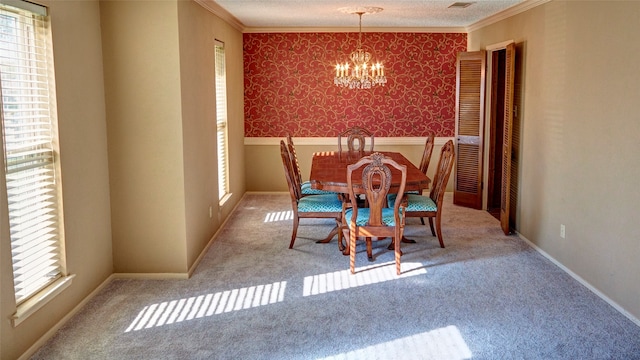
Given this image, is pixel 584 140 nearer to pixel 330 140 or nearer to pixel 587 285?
pixel 587 285

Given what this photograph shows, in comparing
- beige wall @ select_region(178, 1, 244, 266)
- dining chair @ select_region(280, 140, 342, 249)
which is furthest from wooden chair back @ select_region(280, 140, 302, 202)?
beige wall @ select_region(178, 1, 244, 266)

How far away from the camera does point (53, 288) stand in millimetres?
3283

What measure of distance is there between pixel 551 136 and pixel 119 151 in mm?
3530

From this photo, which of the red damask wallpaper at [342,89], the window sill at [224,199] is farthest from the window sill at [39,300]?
the red damask wallpaper at [342,89]

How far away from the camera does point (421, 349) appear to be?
3115 mm

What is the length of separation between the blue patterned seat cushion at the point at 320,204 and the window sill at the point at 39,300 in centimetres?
210

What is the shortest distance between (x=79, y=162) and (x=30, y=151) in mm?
531

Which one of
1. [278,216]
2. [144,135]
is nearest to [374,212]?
[144,135]

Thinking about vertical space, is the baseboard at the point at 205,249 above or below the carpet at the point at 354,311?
above

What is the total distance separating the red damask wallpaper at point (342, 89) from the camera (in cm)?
755

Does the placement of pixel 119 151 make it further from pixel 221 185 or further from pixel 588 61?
pixel 588 61

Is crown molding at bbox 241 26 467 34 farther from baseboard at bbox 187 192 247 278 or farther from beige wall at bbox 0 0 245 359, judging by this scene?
beige wall at bbox 0 0 245 359

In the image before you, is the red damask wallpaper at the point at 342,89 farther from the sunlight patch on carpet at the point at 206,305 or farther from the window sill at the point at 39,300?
the window sill at the point at 39,300

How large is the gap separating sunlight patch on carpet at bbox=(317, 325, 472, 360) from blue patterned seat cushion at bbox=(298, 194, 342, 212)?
188cm
